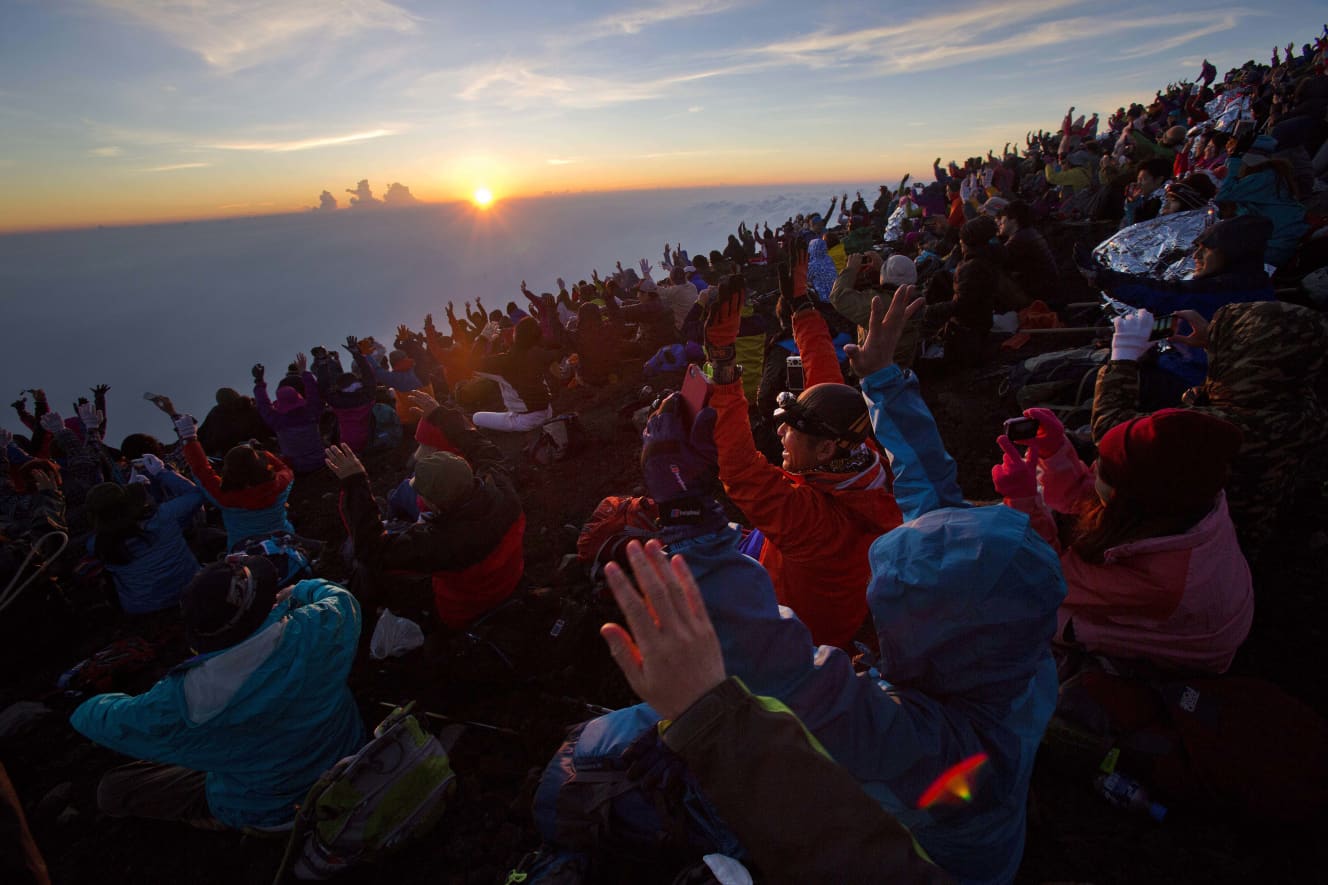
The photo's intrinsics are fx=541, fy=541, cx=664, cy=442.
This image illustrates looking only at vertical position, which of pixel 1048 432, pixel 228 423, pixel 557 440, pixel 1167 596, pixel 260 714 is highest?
pixel 1048 432

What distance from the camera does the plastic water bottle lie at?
2645 millimetres

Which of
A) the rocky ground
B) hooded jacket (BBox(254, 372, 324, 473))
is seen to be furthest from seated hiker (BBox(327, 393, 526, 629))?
hooded jacket (BBox(254, 372, 324, 473))

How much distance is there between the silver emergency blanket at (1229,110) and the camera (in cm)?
1266

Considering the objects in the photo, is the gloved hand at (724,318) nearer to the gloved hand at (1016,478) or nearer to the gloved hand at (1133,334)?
the gloved hand at (1016,478)

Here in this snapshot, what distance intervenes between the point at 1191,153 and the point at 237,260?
161582 millimetres

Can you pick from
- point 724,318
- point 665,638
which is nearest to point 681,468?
point 665,638

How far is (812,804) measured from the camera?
1090 mm

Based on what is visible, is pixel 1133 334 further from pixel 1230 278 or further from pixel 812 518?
pixel 812 518

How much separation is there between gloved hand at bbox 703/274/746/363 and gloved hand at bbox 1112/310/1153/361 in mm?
2527

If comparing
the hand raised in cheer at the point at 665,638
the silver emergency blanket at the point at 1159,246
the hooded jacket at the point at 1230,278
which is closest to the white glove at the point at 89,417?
the hand raised in cheer at the point at 665,638

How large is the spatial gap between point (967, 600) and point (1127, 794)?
236cm

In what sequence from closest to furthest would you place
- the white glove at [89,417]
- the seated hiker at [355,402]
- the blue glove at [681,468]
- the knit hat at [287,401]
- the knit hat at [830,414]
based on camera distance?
the blue glove at [681,468] < the knit hat at [830,414] < the white glove at [89,417] < the knit hat at [287,401] < the seated hiker at [355,402]

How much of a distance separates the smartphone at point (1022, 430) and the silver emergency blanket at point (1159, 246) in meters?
4.02

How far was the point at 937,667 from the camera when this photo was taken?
1.59m
